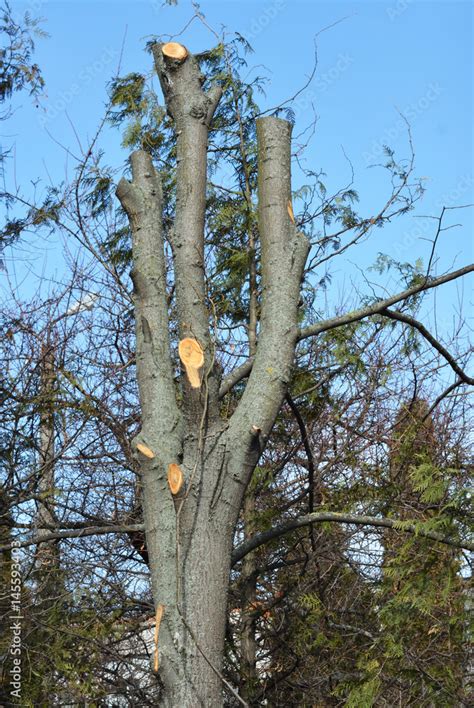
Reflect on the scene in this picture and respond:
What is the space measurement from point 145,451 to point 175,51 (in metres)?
2.24

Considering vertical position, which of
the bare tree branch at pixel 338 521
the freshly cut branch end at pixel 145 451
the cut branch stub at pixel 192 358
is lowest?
the bare tree branch at pixel 338 521

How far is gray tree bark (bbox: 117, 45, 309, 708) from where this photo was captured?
3291mm

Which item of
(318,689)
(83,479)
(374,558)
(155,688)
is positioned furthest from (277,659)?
(83,479)

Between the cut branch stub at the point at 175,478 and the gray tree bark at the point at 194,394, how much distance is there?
0.07 ft

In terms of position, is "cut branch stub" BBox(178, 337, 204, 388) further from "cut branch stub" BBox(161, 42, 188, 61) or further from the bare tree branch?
"cut branch stub" BBox(161, 42, 188, 61)

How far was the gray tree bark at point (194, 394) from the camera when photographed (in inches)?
130

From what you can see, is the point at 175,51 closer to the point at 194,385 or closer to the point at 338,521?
the point at 194,385

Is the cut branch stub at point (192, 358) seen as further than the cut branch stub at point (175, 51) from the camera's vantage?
No

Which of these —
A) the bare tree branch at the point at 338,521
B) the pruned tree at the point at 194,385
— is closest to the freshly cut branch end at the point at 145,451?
the pruned tree at the point at 194,385

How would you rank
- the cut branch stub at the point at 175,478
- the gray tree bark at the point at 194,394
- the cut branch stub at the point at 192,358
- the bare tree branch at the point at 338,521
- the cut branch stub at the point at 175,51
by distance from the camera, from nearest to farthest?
the gray tree bark at the point at 194,394
the cut branch stub at the point at 175,478
the cut branch stub at the point at 192,358
the bare tree branch at the point at 338,521
the cut branch stub at the point at 175,51

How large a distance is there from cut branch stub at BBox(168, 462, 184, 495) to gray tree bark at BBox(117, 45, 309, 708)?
23mm

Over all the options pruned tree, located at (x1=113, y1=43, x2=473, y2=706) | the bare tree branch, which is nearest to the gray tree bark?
pruned tree, located at (x1=113, y1=43, x2=473, y2=706)

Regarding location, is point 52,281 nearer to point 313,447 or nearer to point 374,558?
point 313,447

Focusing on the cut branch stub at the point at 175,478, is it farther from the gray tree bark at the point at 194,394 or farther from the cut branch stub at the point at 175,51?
the cut branch stub at the point at 175,51
